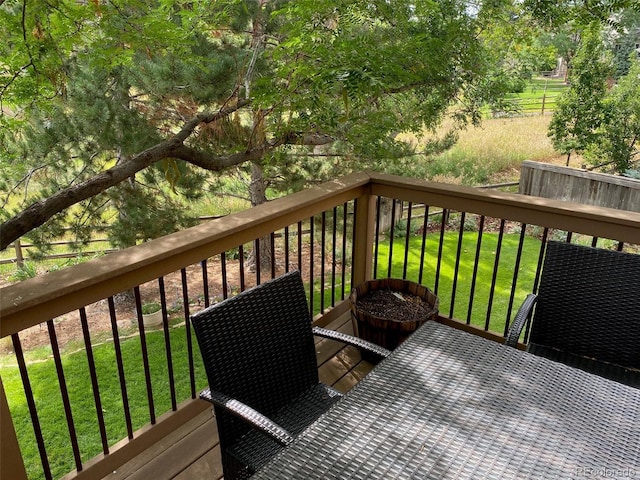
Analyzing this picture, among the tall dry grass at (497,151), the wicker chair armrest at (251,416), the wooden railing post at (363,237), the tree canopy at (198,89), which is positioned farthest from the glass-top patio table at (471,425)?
the tall dry grass at (497,151)

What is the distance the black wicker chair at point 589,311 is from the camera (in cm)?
181

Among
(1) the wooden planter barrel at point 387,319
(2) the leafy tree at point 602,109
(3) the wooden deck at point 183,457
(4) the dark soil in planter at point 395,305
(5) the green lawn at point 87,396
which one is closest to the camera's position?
(3) the wooden deck at point 183,457

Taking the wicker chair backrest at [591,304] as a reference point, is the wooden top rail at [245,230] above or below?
above

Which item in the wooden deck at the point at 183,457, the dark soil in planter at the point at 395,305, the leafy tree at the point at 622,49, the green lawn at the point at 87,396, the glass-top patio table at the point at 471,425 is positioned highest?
the leafy tree at the point at 622,49

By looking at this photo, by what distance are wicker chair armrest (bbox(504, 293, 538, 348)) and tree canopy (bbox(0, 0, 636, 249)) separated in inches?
83.2

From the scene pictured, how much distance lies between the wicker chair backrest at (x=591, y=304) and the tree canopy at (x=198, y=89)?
6.77ft

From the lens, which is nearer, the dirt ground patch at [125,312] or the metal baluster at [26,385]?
the metal baluster at [26,385]

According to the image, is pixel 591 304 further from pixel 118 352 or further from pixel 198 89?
pixel 198 89

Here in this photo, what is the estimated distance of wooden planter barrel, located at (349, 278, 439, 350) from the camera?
251 centimetres

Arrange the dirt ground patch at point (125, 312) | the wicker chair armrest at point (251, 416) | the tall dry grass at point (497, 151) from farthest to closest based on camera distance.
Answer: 1. the tall dry grass at point (497, 151)
2. the dirt ground patch at point (125, 312)
3. the wicker chair armrest at point (251, 416)

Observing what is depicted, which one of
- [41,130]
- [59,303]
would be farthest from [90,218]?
[59,303]

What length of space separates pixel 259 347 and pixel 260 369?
0.26ft

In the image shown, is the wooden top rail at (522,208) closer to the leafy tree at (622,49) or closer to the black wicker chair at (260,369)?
the black wicker chair at (260,369)

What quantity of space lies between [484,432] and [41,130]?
586cm
